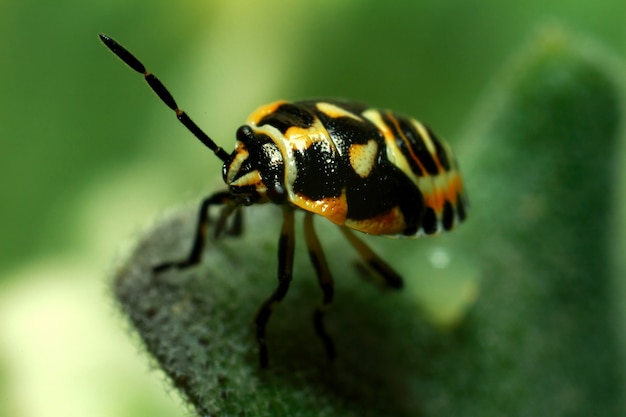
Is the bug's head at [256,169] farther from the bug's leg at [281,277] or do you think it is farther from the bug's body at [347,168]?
the bug's leg at [281,277]

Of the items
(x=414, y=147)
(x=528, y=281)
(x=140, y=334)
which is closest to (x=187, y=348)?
(x=140, y=334)

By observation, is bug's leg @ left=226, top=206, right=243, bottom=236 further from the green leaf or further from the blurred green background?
the blurred green background

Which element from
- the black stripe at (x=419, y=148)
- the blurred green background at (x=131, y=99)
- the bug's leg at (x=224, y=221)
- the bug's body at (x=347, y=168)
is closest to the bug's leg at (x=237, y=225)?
the bug's leg at (x=224, y=221)

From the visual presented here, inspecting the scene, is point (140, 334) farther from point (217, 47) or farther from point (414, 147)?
point (217, 47)

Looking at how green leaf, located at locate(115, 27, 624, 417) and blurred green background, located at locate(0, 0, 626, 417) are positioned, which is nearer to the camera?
green leaf, located at locate(115, 27, 624, 417)

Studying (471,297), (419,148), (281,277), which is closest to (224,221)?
(281,277)

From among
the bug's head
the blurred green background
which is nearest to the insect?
the bug's head

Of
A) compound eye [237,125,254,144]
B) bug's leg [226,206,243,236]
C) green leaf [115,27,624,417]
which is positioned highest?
compound eye [237,125,254,144]

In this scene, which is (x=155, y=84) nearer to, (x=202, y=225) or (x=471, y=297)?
(x=202, y=225)
